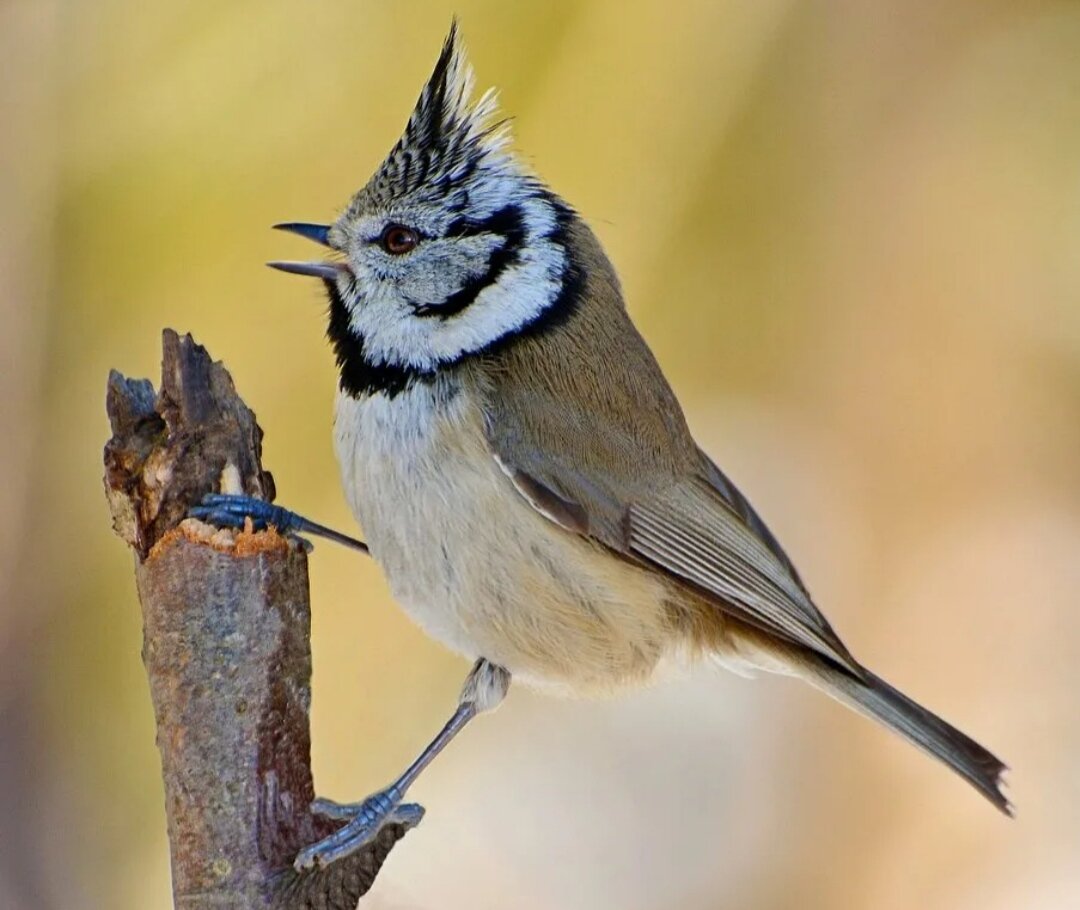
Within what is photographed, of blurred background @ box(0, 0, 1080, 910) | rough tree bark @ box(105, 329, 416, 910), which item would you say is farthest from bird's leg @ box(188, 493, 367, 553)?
blurred background @ box(0, 0, 1080, 910)

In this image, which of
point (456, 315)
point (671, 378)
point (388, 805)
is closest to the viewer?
point (388, 805)

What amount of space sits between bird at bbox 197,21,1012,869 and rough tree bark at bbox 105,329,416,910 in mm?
334

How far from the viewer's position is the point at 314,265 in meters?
2.19

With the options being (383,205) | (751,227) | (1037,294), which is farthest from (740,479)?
(383,205)

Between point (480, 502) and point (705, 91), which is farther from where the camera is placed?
point (705, 91)

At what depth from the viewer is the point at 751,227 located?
3.63m

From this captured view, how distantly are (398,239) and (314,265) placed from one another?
0.47 feet

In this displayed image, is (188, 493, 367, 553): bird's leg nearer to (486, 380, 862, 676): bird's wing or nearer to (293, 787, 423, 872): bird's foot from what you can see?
(293, 787, 423, 872): bird's foot

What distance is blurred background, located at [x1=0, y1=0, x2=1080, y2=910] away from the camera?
310 cm

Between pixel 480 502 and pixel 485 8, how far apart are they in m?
1.88

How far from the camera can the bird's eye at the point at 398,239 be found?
2.19m

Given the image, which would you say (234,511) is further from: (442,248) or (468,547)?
(442,248)

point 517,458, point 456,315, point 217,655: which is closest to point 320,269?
point 456,315

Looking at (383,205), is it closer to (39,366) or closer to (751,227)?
(39,366)
